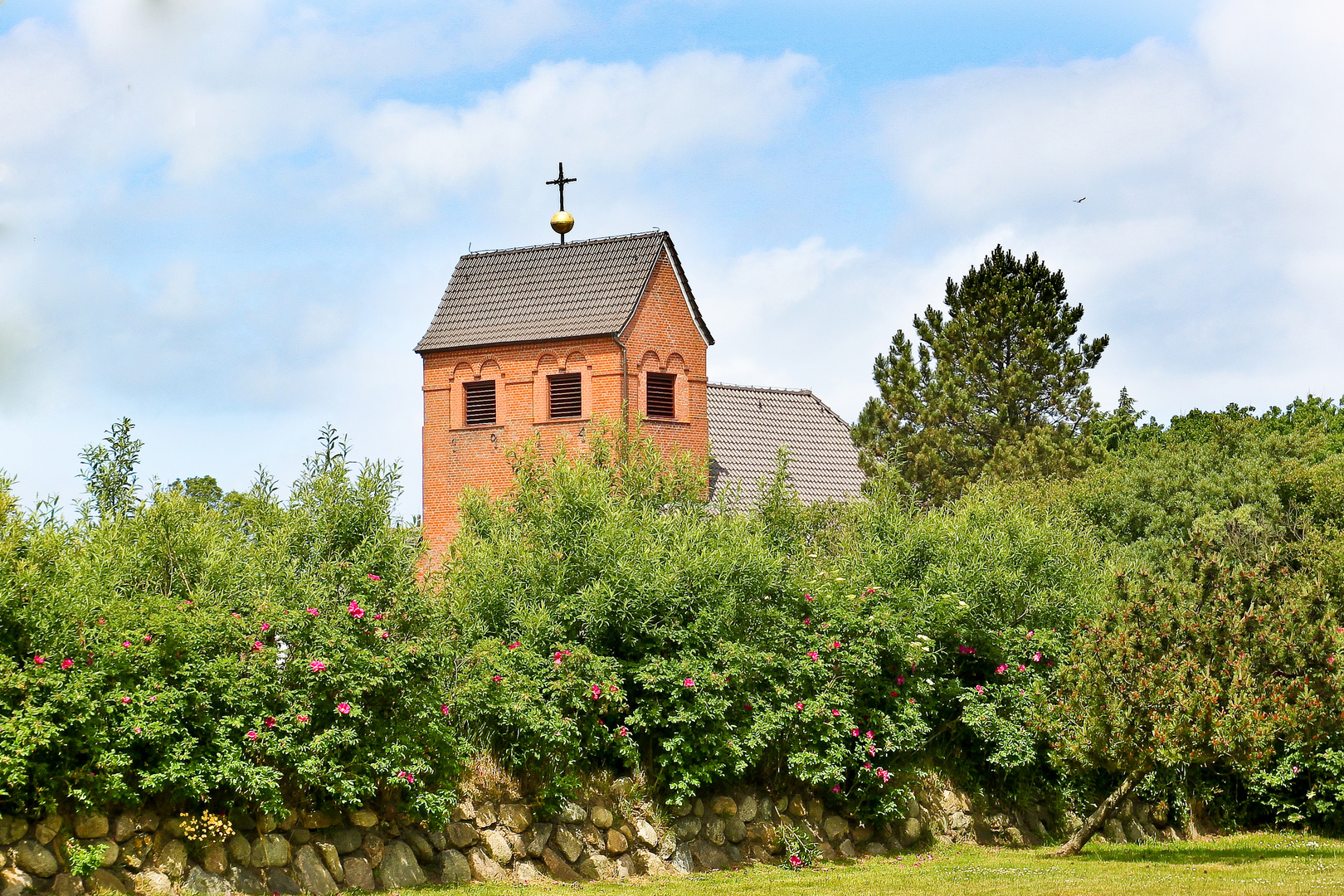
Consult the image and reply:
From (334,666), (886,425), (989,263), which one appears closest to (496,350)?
(886,425)

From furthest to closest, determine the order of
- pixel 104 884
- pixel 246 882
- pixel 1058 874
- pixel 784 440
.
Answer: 1. pixel 784 440
2. pixel 1058 874
3. pixel 246 882
4. pixel 104 884

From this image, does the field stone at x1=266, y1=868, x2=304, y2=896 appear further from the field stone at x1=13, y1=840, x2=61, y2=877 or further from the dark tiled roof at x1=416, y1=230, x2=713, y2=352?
the dark tiled roof at x1=416, y1=230, x2=713, y2=352

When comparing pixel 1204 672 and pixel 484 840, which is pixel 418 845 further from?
pixel 1204 672

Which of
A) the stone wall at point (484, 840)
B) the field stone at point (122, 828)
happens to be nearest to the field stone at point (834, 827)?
the stone wall at point (484, 840)

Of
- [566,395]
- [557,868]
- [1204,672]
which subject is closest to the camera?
[557,868]

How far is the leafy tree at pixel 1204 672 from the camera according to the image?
55.4 feet

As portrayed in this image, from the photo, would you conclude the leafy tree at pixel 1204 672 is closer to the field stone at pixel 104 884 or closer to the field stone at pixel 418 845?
the field stone at pixel 418 845

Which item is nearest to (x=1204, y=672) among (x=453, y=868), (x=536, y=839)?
(x=536, y=839)

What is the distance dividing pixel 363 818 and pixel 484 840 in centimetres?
161

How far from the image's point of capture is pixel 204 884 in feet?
44.6

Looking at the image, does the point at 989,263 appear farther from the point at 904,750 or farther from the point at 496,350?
the point at 904,750

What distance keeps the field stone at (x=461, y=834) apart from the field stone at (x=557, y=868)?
37.9 inches

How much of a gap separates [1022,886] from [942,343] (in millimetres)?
33218

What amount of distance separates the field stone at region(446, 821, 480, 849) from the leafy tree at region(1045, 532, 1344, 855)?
752 cm
